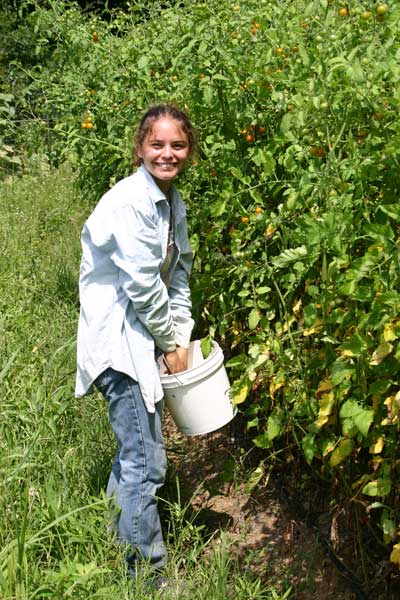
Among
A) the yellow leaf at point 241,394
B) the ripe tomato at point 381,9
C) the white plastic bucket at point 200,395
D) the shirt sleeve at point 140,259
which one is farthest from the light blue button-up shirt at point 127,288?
the ripe tomato at point 381,9

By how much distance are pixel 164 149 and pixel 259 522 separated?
133 cm

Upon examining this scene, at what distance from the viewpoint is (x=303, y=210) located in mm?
2662

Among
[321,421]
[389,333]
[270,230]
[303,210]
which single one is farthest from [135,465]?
[389,333]

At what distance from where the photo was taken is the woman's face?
268 cm

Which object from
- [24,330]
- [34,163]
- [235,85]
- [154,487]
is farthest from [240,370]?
[34,163]

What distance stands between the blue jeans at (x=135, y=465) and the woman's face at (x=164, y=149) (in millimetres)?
614

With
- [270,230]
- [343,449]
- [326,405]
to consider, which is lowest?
[343,449]

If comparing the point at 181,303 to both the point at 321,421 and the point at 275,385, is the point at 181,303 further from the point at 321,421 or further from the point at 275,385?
the point at 321,421

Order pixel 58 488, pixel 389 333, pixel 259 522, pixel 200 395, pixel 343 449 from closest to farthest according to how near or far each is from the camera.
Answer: pixel 389 333 → pixel 343 449 → pixel 200 395 → pixel 58 488 → pixel 259 522

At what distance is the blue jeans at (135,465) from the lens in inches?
105

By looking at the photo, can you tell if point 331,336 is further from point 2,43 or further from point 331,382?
point 2,43

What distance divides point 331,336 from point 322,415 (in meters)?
0.21

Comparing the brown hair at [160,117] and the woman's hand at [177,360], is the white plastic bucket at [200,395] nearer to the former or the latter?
the woman's hand at [177,360]

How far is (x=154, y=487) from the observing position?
2.73m
